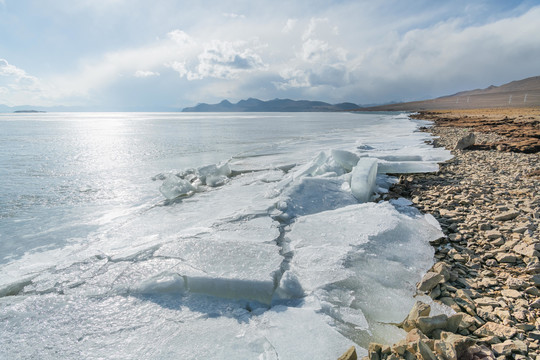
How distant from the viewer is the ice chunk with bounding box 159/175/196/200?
4.35 metres

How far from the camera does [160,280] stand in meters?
2.01

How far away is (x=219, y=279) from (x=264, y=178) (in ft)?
11.2

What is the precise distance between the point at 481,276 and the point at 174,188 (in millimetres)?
4051

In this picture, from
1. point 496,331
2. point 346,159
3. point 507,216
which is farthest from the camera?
point 346,159

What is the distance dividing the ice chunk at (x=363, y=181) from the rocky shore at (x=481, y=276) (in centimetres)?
43

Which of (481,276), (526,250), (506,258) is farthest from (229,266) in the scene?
(526,250)

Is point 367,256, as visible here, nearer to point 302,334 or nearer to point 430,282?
point 430,282

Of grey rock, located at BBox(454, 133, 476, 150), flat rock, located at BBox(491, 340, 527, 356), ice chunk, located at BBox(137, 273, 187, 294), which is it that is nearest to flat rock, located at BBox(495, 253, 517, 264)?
flat rock, located at BBox(491, 340, 527, 356)

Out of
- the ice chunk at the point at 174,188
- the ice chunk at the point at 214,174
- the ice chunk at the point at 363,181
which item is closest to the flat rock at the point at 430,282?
the ice chunk at the point at 363,181

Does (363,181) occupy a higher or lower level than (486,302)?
higher

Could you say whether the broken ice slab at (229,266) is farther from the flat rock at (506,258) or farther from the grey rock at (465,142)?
the grey rock at (465,142)

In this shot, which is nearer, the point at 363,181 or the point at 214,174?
the point at 363,181

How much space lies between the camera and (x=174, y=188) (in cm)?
445

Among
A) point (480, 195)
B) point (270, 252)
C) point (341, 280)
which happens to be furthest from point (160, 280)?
point (480, 195)
